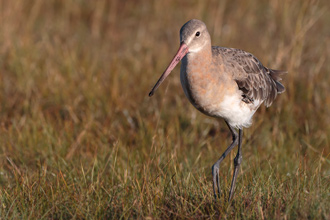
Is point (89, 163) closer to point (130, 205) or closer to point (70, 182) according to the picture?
point (70, 182)

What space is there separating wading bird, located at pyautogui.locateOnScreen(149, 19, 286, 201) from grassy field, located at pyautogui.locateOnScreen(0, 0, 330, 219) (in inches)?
11.6

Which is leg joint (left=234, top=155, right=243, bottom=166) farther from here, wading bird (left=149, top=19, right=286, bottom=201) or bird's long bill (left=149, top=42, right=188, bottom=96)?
bird's long bill (left=149, top=42, right=188, bottom=96)

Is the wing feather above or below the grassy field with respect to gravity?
above

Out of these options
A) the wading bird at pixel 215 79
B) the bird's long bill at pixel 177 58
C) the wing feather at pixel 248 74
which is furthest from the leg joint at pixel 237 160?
the bird's long bill at pixel 177 58

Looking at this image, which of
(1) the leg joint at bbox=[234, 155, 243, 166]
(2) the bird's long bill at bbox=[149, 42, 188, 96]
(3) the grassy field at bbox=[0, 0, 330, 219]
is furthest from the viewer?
(1) the leg joint at bbox=[234, 155, 243, 166]

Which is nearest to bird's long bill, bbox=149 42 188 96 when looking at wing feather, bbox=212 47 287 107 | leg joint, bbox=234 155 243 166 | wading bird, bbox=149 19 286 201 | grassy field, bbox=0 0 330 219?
wading bird, bbox=149 19 286 201

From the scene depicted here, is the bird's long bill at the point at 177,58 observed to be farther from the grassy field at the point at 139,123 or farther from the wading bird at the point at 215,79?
the grassy field at the point at 139,123

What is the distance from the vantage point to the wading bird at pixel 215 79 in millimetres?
3832

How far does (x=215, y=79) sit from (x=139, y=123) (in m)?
1.75

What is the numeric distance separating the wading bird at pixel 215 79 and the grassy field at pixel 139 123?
294mm

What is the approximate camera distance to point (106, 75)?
6.52 meters

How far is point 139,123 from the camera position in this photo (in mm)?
5469

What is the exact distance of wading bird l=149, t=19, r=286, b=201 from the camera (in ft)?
12.6

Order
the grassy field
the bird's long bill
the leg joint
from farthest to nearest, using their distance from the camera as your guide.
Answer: the leg joint
the bird's long bill
the grassy field
